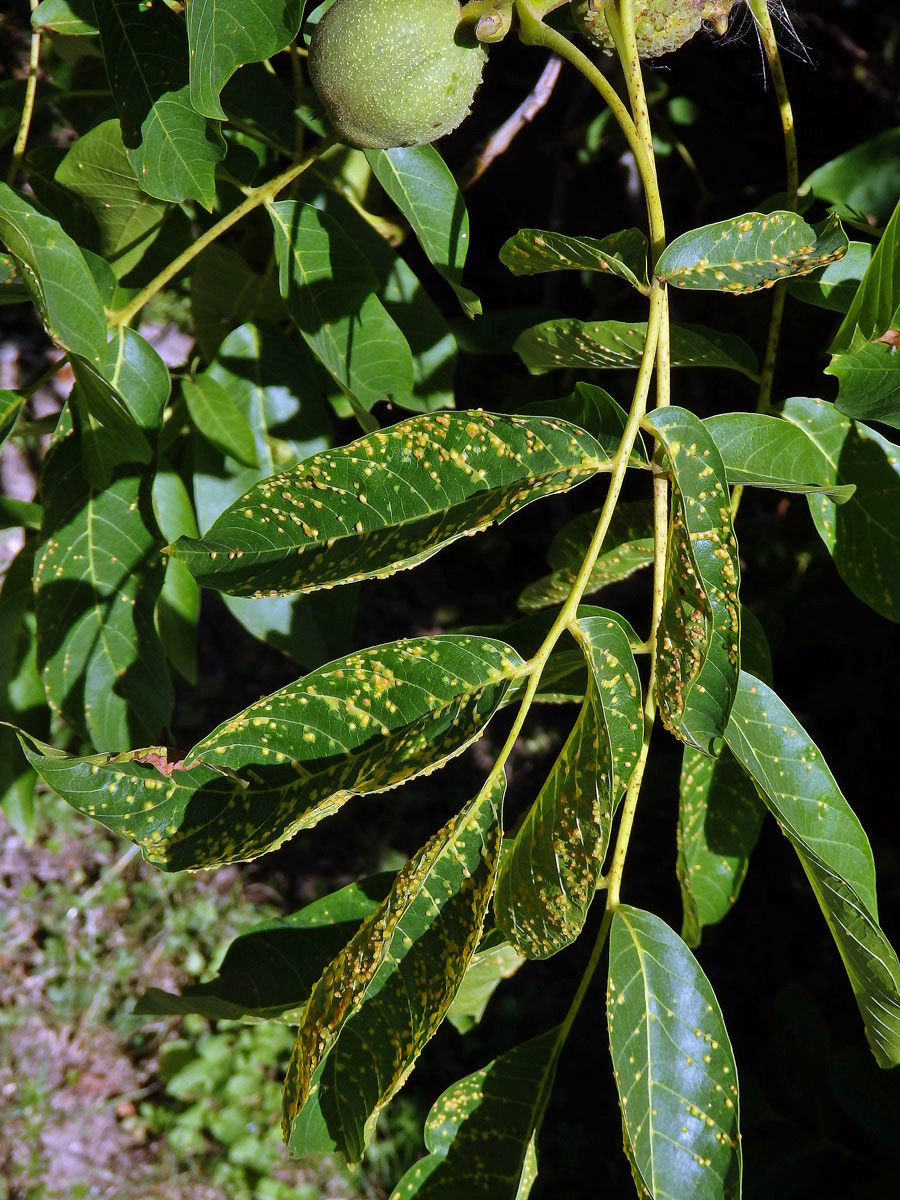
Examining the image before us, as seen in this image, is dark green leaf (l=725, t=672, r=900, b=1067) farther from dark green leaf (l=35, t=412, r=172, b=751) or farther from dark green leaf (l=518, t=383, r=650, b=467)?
dark green leaf (l=35, t=412, r=172, b=751)

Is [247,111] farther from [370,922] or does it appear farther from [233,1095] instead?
[233,1095]

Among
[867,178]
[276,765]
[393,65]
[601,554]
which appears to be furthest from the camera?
[867,178]

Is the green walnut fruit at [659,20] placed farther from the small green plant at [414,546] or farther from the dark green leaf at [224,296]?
the dark green leaf at [224,296]

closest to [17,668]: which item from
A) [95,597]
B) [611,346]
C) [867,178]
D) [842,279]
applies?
[95,597]

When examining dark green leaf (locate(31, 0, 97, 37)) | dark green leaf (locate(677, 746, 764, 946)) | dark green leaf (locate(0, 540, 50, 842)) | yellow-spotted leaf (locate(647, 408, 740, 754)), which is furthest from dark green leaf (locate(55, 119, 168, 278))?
dark green leaf (locate(677, 746, 764, 946))

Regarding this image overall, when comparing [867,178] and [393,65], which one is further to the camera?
[867,178]

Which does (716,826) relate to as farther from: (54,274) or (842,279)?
(54,274)

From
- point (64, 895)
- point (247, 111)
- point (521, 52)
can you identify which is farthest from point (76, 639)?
point (64, 895)
